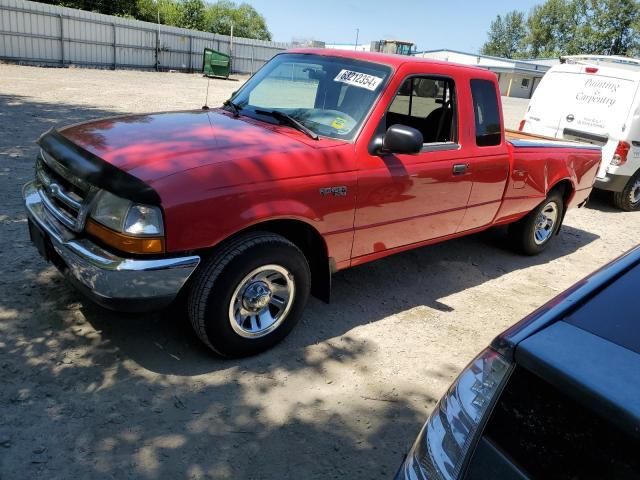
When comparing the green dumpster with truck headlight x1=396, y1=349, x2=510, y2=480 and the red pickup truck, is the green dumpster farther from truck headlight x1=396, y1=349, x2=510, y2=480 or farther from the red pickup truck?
truck headlight x1=396, y1=349, x2=510, y2=480

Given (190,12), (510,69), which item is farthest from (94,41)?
(510,69)

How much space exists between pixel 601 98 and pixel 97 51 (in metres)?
24.7

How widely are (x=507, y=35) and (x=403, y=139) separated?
367ft

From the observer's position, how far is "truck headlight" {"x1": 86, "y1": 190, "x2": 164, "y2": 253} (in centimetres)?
287

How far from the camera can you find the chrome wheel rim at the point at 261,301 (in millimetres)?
3338

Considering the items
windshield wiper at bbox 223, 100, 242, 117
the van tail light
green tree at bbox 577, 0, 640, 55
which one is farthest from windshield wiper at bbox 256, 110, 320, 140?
green tree at bbox 577, 0, 640, 55

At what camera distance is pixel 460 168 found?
443 centimetres

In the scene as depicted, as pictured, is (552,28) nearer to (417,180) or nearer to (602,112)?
(602,112)

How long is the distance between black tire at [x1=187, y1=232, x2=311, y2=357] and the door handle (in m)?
1.66

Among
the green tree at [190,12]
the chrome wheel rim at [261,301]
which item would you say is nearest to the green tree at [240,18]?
the green tree at [190,12]

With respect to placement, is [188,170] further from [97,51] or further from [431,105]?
[97,51]

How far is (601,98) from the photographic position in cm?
823

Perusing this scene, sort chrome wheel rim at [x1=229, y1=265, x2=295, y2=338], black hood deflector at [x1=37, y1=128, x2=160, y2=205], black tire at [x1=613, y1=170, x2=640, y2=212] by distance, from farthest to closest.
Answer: black tire at [x1=613, y1=170, x2=640, y2=212], chrome wheel rim at [x1=229, y1=265, x2=295, y2=338], black hood deflector at [x1=37, y1=128, x2=160, y2=205]

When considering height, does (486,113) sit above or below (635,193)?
above
